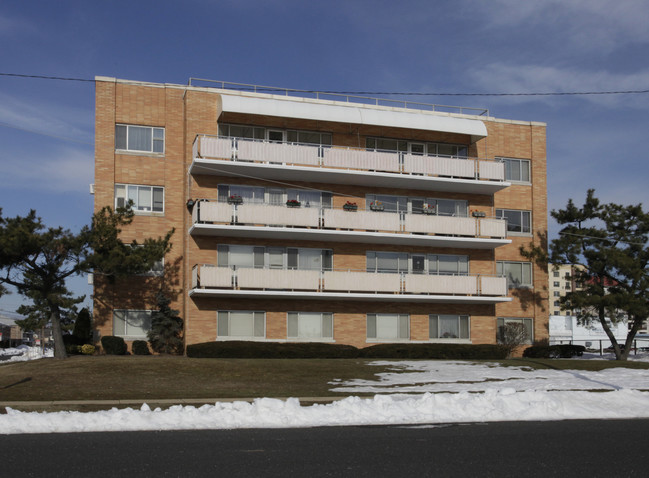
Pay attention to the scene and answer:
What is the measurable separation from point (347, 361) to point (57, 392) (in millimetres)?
13109

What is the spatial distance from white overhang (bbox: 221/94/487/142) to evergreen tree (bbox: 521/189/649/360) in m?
6.80

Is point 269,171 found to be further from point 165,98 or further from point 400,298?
point 400,298

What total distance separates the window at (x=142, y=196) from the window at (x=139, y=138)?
1824 mm

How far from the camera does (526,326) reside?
41.1 metres

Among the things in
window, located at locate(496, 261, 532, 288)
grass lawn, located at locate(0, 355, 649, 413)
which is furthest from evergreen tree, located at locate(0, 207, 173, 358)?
window, located at locate(496, 261, 532, 288)

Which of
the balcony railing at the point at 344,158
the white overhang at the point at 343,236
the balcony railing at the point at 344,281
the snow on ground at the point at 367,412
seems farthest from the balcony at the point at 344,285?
the snow on ground at the point at 367,412

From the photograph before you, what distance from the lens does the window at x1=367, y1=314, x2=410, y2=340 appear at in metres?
37.9

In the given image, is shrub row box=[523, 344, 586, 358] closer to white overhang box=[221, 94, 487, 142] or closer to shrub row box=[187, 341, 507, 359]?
shrub row box=[187, 341, 507, 359]

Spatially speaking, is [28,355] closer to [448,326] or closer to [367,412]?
[448,326]

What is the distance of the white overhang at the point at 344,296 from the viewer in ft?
113

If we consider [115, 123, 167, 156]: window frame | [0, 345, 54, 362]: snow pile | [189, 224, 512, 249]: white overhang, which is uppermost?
[115, 123, 167, 156]: window frame

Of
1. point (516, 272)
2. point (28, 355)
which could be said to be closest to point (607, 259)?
point (516, 272)

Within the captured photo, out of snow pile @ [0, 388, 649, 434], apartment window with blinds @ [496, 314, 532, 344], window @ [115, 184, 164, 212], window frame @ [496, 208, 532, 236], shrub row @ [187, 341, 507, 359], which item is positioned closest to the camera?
snow pile @ [0, 388, 649, 434]

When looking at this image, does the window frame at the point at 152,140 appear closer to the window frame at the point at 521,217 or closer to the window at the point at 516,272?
the window frame at the point at 521,217
